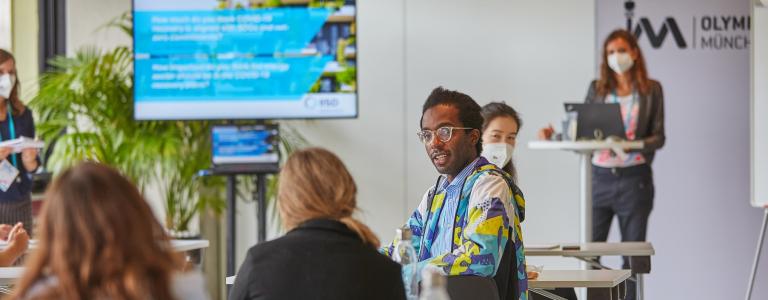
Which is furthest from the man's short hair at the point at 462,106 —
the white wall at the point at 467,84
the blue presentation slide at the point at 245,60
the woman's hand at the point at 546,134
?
the white wall at the point at 467,84

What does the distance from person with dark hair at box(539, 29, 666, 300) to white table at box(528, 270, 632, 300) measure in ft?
6.63

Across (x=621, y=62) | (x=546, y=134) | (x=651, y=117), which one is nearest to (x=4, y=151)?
(x=546, y=134)

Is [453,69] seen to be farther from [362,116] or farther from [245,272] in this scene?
[245,272]

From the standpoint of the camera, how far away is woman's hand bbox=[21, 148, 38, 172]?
5.68m

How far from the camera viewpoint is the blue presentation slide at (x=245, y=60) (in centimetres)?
706

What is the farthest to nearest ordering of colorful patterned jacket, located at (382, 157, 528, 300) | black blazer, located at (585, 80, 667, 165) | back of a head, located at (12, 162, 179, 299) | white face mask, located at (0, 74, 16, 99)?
black blazer, located at (585, 80, 667, 165)
white face mask, located at (0, 74, 16, 99)
colorful patterned jacket, located at (382, 157, 528, 300)
back of a head, located at (12, 162, 179, 299)

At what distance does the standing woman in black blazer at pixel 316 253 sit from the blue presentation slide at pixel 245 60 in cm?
450

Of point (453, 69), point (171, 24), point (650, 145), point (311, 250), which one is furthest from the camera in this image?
point (453, 69)

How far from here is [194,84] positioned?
7.10 metres

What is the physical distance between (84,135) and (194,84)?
75 centimetres

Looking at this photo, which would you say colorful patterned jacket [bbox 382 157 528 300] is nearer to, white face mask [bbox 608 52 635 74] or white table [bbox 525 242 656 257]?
white table [bbox 525 242 656 257]

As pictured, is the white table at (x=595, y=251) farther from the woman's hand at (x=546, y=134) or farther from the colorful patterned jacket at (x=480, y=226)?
the woman's hand at (x=546, y=134)

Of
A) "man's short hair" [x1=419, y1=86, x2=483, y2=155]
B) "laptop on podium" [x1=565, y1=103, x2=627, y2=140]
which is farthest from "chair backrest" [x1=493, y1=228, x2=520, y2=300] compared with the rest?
"laptop on podium" [x1=565, y1=103, x2=627, y2=140]

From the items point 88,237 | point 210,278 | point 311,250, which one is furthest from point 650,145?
point 88,237
